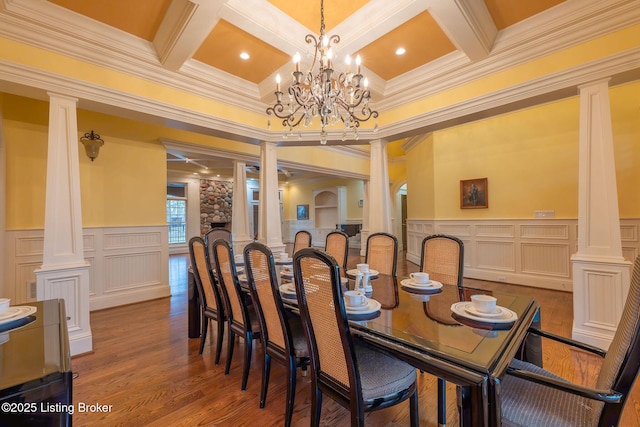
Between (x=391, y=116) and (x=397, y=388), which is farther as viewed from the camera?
(x=391, y=116)

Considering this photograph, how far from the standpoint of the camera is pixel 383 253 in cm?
282

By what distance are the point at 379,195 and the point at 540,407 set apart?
2.94 metres

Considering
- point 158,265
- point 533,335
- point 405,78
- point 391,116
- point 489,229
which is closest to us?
point 533,335

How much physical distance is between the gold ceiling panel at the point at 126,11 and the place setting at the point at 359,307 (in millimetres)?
2684

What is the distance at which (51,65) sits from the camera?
2.37 metres

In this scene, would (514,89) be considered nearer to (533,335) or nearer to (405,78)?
(405,78)

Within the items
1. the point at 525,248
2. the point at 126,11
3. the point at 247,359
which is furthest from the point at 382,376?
the point at 525,248

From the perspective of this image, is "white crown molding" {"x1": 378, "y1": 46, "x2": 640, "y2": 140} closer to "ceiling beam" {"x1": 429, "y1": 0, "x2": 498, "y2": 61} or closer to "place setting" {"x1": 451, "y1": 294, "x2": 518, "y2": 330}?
"ceiling beam" {"x1": 429, "y1": 0, "x2": 498, "y2": 61}

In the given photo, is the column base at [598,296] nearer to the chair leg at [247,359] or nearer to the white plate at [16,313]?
the chair leg at [247,359]

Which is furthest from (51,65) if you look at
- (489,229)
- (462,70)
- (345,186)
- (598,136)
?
(345,186)

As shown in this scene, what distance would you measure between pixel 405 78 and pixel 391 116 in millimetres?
494

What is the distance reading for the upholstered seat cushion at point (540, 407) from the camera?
3.37 ft

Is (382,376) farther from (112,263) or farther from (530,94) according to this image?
(112,263)

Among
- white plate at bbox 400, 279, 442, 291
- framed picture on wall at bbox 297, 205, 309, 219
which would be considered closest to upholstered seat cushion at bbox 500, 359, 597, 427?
white plate at bbox 400, 279, 442, 291
